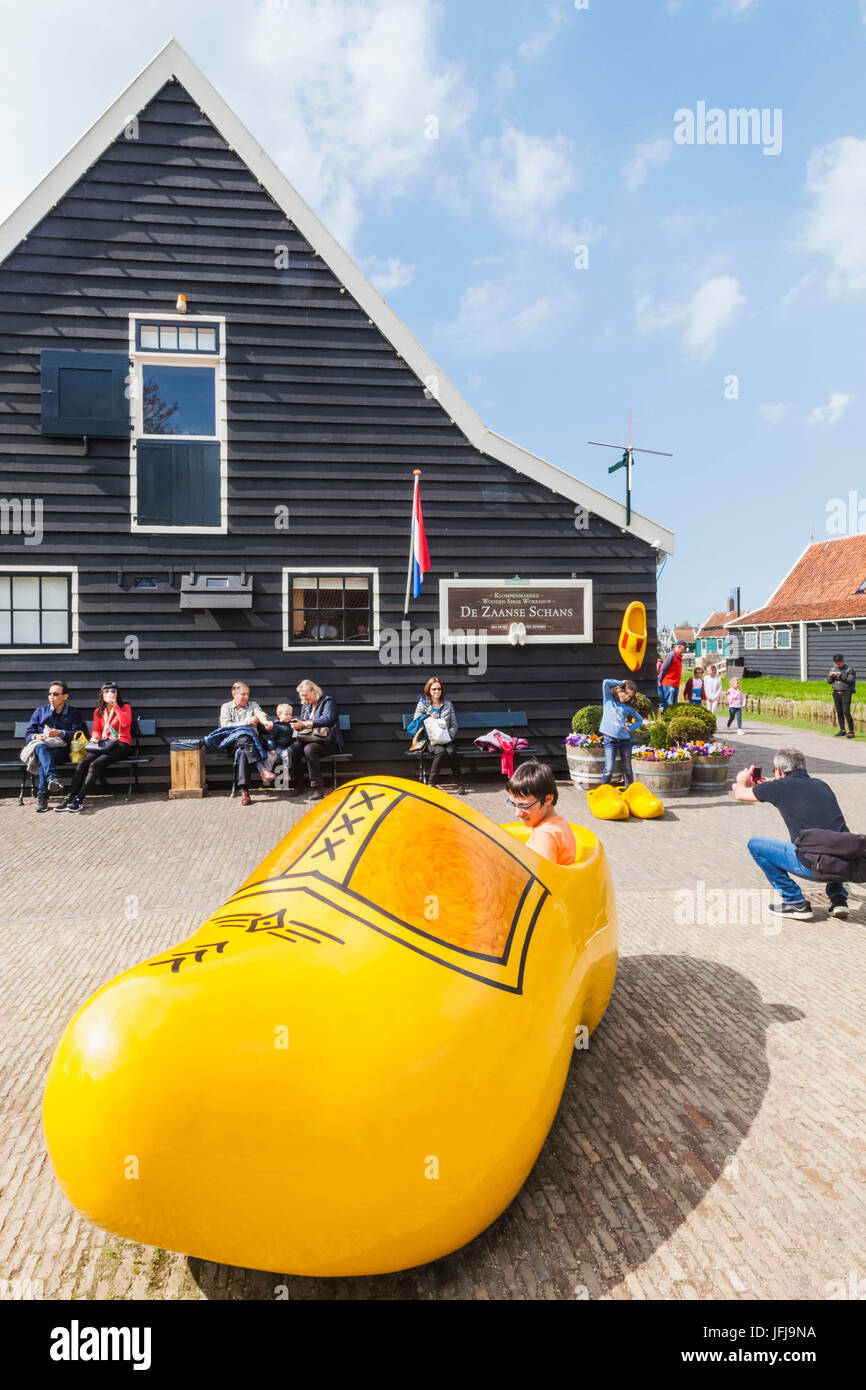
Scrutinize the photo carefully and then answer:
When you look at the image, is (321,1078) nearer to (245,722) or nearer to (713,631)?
(245,722)

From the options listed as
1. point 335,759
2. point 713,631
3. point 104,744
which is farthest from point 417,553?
point 713,631

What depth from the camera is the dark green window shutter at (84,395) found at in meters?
8.37

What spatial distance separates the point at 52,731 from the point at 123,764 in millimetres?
828

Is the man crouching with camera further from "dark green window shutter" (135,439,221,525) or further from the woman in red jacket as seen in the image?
"dark green window shutter" (135,439,221,525)

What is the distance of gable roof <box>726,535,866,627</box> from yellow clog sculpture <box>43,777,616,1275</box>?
89.0 feet

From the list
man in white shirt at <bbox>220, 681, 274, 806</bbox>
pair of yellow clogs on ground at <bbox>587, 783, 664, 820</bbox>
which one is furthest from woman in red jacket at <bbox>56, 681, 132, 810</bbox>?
pair of yellow clogs on ground at <bbox>587, 783, 664, 820</bbox>

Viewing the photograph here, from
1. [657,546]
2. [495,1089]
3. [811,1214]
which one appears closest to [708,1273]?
[811,1214]

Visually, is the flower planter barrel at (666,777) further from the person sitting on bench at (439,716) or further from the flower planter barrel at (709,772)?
the person sitting on bench at (439,716)

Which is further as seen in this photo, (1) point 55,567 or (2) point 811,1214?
(1) point 55,567

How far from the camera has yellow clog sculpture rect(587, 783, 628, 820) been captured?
743 centimetres
